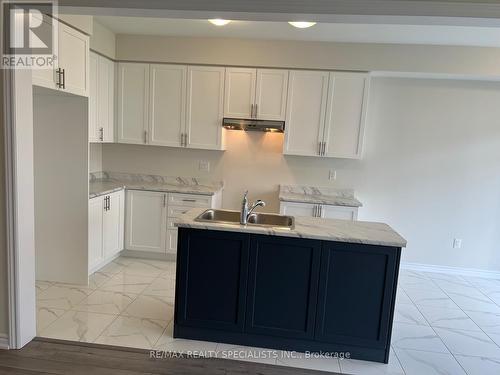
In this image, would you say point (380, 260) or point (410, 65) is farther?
point (410, 65)

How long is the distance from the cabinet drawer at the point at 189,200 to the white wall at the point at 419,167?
1.93 ft

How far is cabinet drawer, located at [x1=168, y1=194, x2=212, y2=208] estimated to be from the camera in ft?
14.3

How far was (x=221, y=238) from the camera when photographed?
2629 mm

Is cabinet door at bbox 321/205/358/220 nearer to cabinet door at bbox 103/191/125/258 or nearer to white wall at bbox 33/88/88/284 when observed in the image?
cabinet door at bbox 103/191/125/258

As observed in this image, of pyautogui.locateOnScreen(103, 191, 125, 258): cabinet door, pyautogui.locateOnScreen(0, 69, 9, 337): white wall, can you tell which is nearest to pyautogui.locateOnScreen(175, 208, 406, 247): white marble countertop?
pyautogui.locateOnScreen(0, 69, 9, 337): white wall

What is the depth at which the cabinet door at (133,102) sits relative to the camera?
4453mm

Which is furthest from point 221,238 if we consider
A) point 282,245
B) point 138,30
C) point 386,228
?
point 138,30

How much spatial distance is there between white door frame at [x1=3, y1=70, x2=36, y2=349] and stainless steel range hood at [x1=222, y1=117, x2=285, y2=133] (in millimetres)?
2265

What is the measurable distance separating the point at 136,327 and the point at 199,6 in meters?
2.48

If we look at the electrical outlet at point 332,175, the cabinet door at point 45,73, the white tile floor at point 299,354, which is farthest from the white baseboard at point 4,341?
the electrical outlet at point 332,175

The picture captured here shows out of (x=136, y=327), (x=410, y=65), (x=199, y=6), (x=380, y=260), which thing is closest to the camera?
(x=199, y=6)

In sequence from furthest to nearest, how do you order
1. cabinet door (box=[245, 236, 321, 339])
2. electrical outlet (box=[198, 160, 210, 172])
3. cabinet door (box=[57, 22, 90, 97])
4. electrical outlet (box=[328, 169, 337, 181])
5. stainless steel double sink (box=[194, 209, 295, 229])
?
electrical outlet (box=[198, 160, 210, 172]) < electrical outlet (box=[328, 169, 337, 181]) < cabinet door (box=[57, 22, 90, 97]) < stainless steel double sink (box=[194, 209, 295, 229]) < cabinet door (box=[245, 236, 321, 339])

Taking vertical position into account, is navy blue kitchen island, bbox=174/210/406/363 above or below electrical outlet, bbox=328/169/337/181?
below

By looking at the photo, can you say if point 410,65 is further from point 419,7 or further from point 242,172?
point 242,172
